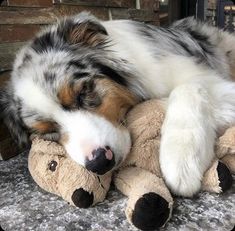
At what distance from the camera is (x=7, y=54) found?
8.52 ft

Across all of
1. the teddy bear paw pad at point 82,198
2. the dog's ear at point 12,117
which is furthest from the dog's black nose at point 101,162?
the dog's ear at point 12,117

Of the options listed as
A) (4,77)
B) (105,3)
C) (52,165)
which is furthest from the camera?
(105,3)

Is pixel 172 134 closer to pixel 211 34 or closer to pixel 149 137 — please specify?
pixel 149 137

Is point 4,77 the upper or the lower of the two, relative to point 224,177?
upper

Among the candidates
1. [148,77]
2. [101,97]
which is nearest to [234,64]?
[148,77]

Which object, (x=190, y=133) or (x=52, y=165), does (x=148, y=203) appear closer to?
(x=190, y=133)

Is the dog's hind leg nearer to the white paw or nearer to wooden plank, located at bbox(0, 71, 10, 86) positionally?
the white paw

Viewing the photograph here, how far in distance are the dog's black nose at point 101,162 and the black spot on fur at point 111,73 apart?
0.57 m

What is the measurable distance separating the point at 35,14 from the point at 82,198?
1.64 meters

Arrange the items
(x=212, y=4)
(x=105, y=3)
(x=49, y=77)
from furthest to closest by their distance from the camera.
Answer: (x=212, y=4) < (x=105, y=3) < (x=49, y=77)

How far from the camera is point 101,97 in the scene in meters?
1.95

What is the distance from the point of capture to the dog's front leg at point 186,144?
1.58 meters

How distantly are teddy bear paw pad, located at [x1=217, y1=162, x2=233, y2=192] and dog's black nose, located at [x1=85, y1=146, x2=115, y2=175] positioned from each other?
47cm

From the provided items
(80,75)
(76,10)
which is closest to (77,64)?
(80,75)
